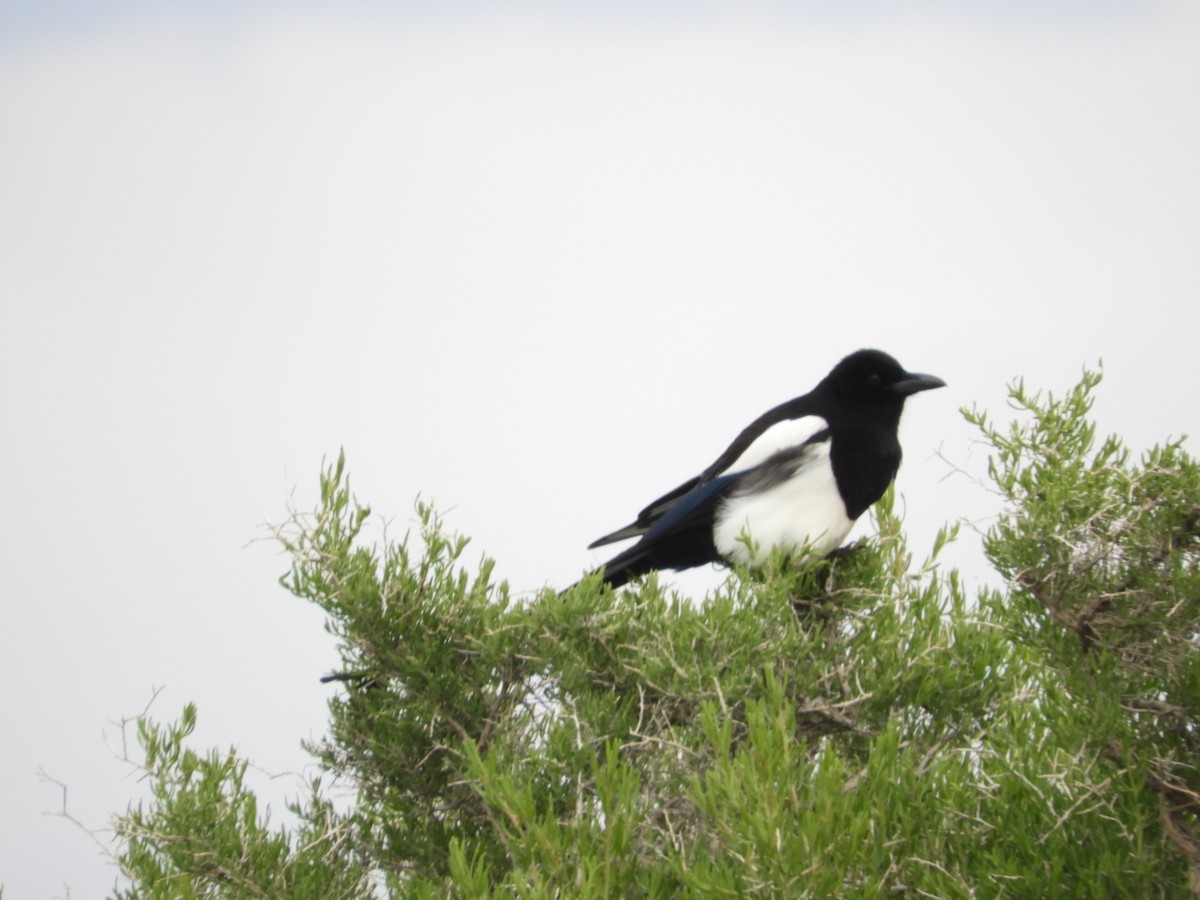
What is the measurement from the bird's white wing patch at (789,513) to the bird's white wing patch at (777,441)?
5cm

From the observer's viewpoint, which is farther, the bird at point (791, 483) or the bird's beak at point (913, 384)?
the bird's beak at point (913, 384)

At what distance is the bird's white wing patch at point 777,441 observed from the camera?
3887mm

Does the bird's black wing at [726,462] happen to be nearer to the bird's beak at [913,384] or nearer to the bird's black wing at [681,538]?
Answer: the bird's black wing at [681,538]

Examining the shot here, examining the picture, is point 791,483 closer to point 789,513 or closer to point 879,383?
point 789,513

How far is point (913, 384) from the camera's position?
405 centimetres

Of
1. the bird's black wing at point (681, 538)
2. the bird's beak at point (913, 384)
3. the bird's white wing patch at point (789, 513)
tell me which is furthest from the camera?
the bird's beak at point (913, 384)

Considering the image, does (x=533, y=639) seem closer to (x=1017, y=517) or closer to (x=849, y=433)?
(x=1017, y=517)

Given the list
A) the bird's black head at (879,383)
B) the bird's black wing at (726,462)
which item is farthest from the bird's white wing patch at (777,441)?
the bird's black head at (879,383)

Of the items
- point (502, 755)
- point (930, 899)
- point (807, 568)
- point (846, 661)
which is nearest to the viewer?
point (930, 899)

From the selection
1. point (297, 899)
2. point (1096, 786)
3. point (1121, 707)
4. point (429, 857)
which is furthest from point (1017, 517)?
point (297, 899)

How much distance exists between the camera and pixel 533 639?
2527 millimetres

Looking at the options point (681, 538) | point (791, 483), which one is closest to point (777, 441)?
point (791, 483)

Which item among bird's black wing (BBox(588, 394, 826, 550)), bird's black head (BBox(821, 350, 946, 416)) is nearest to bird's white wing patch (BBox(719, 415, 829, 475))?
bird's black wing (BBox(588, 394, 826, 550))

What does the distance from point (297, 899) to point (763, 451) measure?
1.92 meters
